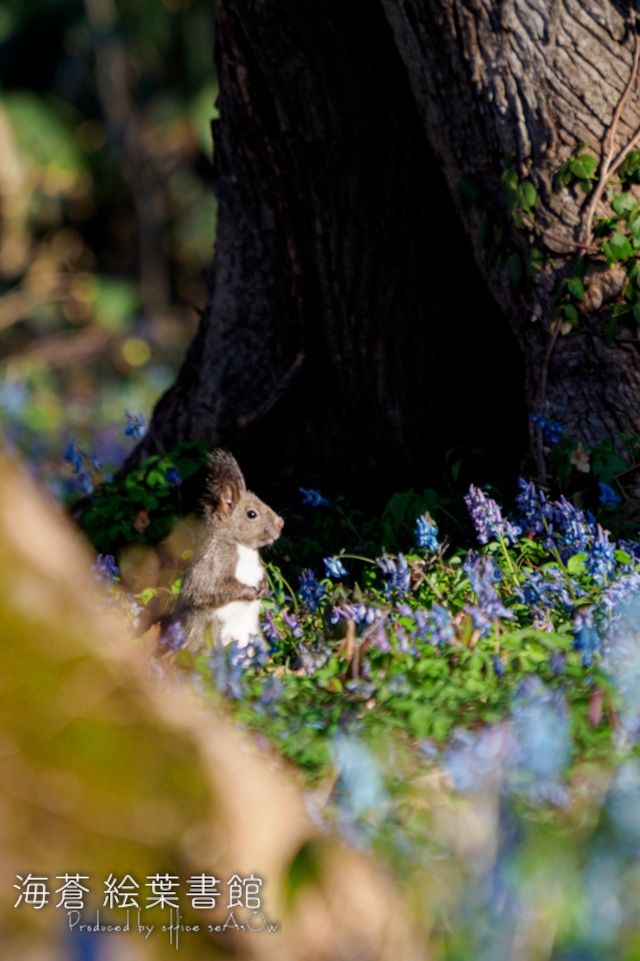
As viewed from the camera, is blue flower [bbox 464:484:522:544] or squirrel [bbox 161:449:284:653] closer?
blue flower [bbox 464:484:522:544]

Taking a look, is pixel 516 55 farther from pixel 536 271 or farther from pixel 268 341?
pixel 268 341

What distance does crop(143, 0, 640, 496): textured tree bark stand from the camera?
5.72m

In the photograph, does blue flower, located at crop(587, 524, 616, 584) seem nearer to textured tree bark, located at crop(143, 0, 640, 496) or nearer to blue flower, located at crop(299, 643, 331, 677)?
blue flower, located at crop(299, 643, 331, 677)

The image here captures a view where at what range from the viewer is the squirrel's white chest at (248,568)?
16.1 feet

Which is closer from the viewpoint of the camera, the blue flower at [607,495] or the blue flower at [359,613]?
the blue flower at [359,613]

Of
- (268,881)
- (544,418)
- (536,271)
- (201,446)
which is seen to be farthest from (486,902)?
(201,446)

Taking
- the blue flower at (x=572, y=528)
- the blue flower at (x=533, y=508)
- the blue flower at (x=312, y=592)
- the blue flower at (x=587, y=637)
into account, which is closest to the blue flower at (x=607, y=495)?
the blue flower at (x=572, y=528)

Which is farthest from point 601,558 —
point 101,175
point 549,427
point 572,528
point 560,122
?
point 101,175

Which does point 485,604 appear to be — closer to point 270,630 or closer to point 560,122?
point 270,630

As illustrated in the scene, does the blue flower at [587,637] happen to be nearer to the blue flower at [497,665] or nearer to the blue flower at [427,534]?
the blue flower at [497,665]

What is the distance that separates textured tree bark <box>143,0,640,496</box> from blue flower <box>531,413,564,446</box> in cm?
22

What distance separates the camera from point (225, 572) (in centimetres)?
488

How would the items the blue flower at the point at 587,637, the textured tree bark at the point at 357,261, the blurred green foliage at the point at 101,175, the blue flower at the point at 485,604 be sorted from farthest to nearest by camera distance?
1. the blurred green foliage at the point at 101,175
2. the textured tree bark at the point at 357,261
3. the blue flower at the point at 485,604
4. the blue flower at the point at 587,637

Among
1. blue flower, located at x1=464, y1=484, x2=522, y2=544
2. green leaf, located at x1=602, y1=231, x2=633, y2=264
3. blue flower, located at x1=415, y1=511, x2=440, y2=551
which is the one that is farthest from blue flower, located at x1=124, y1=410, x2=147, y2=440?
green leaf, located at x1=602, y1=231, x2=633, y2=264
